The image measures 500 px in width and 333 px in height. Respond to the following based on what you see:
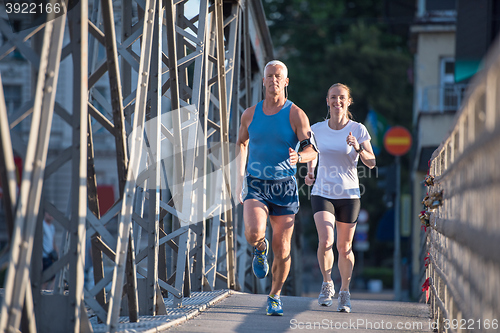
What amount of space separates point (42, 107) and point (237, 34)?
611cm

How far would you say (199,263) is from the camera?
782 centimetres

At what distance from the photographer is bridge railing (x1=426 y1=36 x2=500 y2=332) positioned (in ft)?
8.47

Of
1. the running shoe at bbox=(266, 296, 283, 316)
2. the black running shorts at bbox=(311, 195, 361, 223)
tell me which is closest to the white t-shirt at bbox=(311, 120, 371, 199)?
the black running shorts at bbox=(311, 195, 361, 223)

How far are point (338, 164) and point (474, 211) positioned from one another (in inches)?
145

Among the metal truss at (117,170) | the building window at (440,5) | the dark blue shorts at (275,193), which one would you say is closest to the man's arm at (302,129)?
the dark blue shorts at (275,193)

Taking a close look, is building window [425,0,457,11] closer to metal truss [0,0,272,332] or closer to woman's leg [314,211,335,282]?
metal truss [0,0,272,332]

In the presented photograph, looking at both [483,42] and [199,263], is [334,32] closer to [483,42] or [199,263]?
[483,42]

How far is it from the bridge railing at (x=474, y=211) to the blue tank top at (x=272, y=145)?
1482mm

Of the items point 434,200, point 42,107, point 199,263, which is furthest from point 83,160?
point 199,263

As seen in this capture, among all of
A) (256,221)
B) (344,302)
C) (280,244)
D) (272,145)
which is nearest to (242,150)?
(272,145)

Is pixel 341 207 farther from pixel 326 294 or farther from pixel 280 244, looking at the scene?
pixel 280 244

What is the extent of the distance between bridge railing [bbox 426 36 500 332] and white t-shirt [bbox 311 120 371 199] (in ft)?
6.40

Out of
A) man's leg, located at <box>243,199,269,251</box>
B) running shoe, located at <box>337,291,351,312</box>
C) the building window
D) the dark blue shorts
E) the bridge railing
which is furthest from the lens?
the building window

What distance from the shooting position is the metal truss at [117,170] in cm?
380
